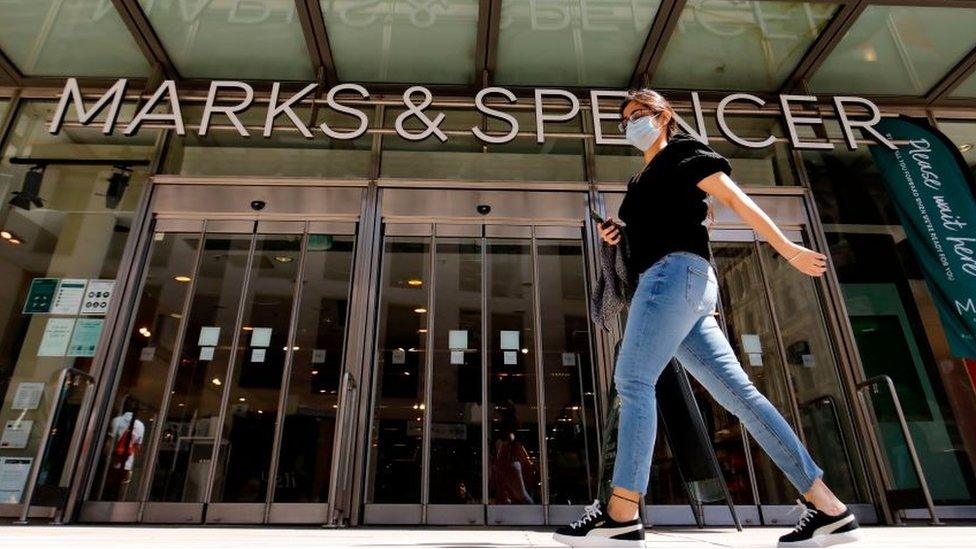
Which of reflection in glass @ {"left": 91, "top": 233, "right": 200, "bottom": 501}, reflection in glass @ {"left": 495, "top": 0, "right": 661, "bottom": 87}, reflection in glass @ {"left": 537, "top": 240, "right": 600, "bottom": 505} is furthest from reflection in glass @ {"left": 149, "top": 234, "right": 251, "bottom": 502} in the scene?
reflection in glass @ {"left": 495, "top": 0, "right": 661, "bottom": 87}

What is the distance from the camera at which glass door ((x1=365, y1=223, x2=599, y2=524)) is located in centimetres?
416

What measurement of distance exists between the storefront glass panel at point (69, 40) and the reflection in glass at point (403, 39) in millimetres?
1787

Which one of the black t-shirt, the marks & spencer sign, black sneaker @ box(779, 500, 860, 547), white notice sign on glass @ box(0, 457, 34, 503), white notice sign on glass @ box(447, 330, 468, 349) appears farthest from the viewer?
white notice sign on glass @ box(447, 330, 468, 349)

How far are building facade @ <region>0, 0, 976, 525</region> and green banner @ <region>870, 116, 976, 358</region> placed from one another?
276 mm

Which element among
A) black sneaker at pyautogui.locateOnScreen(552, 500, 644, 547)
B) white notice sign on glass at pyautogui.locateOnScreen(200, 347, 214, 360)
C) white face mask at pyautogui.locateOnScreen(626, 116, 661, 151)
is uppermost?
white face mask at pyautogui.locateOnScreen(626, 116, 661, 151)

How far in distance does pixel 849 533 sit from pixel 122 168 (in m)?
5.71

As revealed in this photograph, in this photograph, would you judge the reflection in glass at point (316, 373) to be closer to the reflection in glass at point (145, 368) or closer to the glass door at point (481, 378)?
the glass door at point (481, 378)

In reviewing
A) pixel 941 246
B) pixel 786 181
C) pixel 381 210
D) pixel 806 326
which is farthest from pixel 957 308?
pixel 381 210

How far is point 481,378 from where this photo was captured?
470cm

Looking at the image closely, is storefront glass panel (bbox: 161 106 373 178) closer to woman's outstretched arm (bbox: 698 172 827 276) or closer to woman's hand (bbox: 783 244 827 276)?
woman's outstretched arm (bbox: 698 172 827 276)

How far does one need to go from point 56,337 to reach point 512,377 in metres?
3.46

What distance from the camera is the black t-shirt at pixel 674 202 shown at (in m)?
1.95

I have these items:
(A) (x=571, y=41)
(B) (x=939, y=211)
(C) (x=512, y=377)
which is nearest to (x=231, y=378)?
(C) (x=512, y=377)

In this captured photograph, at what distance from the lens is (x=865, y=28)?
5035 mm
